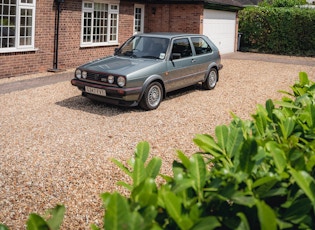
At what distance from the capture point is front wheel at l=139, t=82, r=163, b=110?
9039 millimetres

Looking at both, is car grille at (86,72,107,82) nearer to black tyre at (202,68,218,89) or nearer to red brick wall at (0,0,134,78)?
black tyre at (202,68,218,89)

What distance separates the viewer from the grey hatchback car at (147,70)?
8680 mm

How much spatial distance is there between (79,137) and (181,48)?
456 cm

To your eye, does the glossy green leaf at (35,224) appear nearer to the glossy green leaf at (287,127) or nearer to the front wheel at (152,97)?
the glossy green leaf at (287,127)

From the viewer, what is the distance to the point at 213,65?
11.7m

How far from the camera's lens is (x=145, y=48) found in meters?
10.1

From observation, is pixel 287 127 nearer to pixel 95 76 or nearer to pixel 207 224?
pixel 207 224

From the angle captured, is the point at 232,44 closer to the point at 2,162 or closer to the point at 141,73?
the point at 141,73

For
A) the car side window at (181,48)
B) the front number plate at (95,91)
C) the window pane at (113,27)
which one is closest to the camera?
the front number plate at (95,91)

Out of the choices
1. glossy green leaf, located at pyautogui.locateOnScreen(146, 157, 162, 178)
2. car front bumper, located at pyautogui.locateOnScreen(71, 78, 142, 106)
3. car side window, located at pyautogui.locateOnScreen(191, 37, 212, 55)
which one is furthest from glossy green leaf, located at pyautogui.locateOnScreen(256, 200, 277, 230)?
car side window, located at pyautogui.locateOnScreen(191, 37, 212, 55)

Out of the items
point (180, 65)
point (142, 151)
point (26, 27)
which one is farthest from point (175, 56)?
point (142, 151)

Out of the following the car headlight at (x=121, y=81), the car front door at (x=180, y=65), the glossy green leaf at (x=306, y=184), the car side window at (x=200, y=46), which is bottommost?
the glossy green leaf at (x=306, y=184)

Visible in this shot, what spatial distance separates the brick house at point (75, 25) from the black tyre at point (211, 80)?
571 centimetres

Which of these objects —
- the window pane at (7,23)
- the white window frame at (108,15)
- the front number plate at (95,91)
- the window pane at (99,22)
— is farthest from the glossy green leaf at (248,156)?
the window pane at (99,22)
